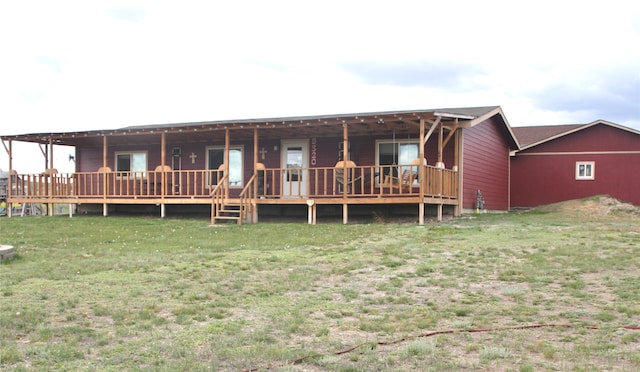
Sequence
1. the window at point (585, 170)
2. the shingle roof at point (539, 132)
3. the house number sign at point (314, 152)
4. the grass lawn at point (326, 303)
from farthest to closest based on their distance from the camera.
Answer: the shingle roof at point (539, 132)
the window at point (585, 170)
the house number sign at point (314, 152)
the grass lawn at point (326, 303)

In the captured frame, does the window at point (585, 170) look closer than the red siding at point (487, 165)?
No

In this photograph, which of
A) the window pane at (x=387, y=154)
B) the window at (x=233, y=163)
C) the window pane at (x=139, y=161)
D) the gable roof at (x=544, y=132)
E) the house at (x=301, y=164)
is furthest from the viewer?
the gable roof at (x=544, y=132)

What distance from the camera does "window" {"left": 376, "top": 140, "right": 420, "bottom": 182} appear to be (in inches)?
741

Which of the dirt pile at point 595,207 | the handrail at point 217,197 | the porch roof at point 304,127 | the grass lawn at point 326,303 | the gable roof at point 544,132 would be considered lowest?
the grass lawn at point 326,303

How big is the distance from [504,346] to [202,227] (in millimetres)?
11817

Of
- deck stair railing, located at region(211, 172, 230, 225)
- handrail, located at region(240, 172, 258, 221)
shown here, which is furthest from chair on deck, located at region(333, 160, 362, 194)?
deck stair railing, located at region(211, 172, 230, 225)

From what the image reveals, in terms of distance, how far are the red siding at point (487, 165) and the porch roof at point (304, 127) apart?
33.4 inches

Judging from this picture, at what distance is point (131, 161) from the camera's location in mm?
23547

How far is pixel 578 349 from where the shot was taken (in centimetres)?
461

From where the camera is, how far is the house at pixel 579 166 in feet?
78.4

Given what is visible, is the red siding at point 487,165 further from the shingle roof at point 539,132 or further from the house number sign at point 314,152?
the house number sign at point 314,152

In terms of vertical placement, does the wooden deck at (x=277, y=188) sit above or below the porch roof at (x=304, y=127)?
below

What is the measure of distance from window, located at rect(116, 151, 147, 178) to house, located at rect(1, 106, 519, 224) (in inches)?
1.6

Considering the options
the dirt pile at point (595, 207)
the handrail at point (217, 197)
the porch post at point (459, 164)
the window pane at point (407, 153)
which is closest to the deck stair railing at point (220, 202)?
the handrail at point (217, 197)
